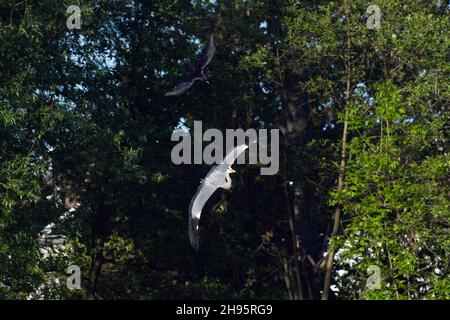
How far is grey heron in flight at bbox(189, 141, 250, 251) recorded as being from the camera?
21.7m

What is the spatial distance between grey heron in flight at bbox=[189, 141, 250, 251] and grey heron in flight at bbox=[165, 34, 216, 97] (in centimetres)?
213

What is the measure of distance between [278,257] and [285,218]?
4.48 ft

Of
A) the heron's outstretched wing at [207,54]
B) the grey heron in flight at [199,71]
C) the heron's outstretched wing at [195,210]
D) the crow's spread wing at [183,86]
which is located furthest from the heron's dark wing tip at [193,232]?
the heron's outstretched wing at [207,54]

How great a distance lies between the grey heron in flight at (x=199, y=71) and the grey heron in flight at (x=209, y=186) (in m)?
2.13

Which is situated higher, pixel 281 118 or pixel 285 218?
pixel 281 118

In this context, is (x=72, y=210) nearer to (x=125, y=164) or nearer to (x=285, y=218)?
(x=125, y=164)

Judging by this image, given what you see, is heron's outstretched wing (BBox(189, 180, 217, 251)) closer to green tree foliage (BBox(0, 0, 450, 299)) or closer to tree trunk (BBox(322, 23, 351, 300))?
green tree foliage (BBox(0, 0, 450, 299))

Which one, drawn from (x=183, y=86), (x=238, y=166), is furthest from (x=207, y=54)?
(x=238, y=166)

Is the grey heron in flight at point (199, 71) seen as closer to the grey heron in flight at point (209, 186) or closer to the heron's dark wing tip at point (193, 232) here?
the grey heron in flight at point (209, 186)

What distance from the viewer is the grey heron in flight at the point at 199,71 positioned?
75.5 feet

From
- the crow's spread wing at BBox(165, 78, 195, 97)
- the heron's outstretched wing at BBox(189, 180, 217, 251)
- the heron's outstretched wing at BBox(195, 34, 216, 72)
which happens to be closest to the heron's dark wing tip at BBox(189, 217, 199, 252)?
the heron's outstretched wing at BBox(189, 180, 217, 251)
